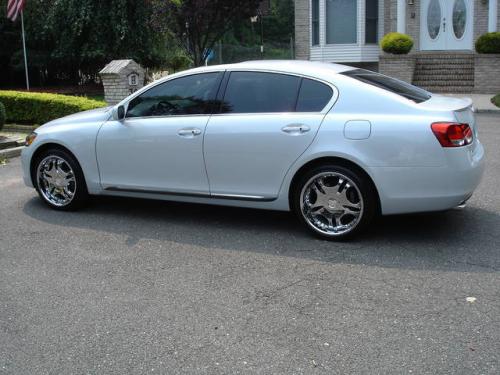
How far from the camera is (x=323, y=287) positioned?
461cm

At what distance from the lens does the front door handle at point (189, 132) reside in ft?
19.8

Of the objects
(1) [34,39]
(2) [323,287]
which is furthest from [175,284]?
(1) [34,39]

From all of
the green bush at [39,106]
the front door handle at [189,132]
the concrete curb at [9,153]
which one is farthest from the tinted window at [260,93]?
the green bush at [39,106]

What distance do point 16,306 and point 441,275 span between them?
3065mm

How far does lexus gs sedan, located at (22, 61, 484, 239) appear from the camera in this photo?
209 inches

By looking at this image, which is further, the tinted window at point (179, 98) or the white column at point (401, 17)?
the white column at point (401, 17)

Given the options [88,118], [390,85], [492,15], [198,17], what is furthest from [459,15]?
[88,118]

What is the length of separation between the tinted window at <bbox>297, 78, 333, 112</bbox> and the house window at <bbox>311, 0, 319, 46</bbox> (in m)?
19.7

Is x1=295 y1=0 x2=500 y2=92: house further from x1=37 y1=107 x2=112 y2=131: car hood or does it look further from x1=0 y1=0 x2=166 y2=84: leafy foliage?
x1=37 y1=107 x2=112 y2=131: car hood

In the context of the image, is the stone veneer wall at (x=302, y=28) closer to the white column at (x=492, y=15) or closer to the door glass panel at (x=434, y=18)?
the door glass panel at (x=434, y=18)

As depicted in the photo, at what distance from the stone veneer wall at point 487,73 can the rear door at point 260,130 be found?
16312 millimetres

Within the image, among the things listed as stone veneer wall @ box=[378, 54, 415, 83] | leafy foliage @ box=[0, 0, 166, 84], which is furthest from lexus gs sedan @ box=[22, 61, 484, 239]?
leafy foliage @ box=[0, 0, 166, 84]

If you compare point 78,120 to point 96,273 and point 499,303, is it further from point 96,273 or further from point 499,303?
point 499,303

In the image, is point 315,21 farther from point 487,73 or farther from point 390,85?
point 390,85
